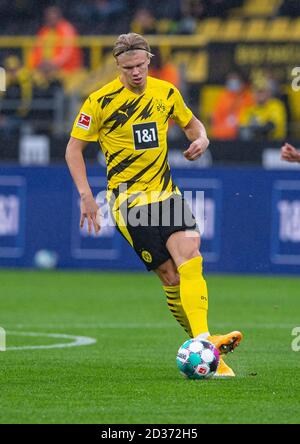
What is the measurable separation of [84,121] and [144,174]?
1.75 feet

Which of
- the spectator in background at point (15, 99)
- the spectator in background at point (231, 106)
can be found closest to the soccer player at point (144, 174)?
the spectator in background at point (231, 106)

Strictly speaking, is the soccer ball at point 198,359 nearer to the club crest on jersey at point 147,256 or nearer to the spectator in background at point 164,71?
the club crest on jersey at point 147,256

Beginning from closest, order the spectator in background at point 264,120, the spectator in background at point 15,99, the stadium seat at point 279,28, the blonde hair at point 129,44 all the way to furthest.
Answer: the blonde hair at point 129,44 < the spectator in background at point 264,120 < the spectator in background at point 15,99 < the stadium seat at point 279,28

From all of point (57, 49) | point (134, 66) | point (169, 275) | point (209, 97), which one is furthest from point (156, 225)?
point (57, 49)

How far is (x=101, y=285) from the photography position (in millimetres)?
16000

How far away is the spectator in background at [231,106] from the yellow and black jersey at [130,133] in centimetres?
1129

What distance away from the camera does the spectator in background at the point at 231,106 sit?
19.5 metres

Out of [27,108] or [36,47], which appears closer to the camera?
[27,108]

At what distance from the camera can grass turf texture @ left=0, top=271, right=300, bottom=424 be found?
6.14 meters

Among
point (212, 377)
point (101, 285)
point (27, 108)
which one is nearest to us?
point (212, 377)

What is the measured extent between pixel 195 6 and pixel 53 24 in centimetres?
277

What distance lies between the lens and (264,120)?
61.5 feet
